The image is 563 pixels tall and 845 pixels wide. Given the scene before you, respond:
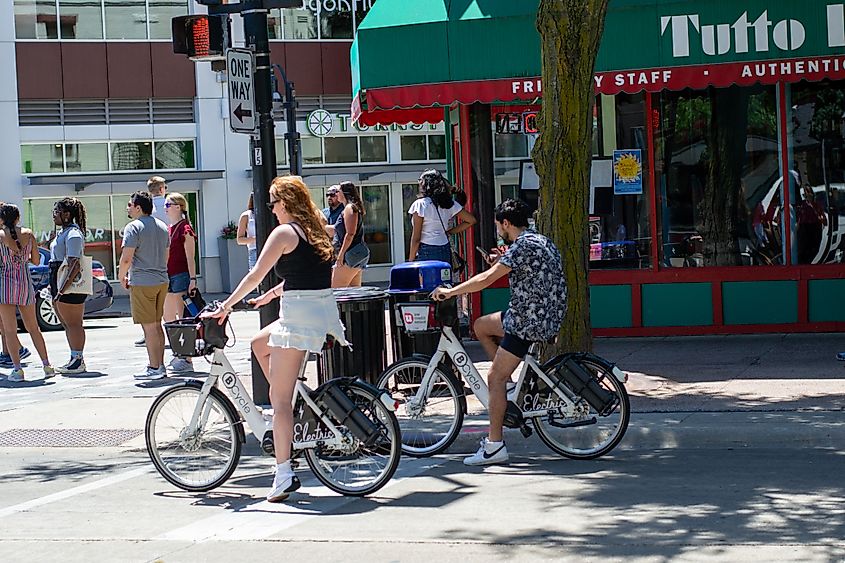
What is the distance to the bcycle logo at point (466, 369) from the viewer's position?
864 cm

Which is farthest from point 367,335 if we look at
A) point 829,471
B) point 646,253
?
point 646,253

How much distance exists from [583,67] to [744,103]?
4.74 m

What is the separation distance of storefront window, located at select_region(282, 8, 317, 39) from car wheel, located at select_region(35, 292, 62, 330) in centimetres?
1269

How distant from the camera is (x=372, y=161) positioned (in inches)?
1257

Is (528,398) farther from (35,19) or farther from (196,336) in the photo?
(35,19)

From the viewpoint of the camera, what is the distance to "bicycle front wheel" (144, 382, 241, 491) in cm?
784

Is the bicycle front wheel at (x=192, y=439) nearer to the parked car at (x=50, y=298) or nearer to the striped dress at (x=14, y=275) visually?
the striped dress at (x=14, y=275)

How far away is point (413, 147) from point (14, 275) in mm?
19308

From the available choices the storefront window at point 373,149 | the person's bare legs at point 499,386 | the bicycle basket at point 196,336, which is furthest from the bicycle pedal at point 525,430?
the storefront window at point 373,149

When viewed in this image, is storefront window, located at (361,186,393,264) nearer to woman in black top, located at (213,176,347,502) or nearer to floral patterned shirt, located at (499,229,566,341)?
floral patterned shirt, located at (499,229,566,341)

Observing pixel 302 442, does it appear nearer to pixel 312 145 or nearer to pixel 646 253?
pixel 646 253

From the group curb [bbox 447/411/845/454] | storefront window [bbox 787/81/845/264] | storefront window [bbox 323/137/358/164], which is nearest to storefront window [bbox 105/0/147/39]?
storefront window [bbox 323/137/358/164]

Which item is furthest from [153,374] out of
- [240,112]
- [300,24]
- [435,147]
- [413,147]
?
[435,147]

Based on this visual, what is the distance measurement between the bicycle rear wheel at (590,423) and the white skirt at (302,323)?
172 centimetres
